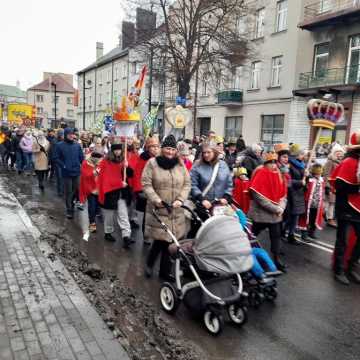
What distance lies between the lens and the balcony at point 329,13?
19672 millimetres

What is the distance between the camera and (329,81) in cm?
2094

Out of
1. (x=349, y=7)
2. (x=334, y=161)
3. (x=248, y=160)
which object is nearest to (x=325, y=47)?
(x=349, y=7)

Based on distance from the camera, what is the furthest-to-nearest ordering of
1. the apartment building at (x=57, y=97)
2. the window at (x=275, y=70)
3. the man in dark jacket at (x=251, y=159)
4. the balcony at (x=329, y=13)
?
the apartment building at (x=57, y=97)
the window at (x=275, y=70)
the balcony at (x=329, y=13)
the man in dark jacket at (x=251, y=159)

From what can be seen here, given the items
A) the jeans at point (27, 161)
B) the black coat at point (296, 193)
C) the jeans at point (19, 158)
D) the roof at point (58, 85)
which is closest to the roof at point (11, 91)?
the roof at point (58, 85)

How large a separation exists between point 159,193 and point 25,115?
25.2 metres

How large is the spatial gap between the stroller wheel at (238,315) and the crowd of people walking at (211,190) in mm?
1185

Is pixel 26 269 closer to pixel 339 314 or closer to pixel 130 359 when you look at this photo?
pixel 130 359

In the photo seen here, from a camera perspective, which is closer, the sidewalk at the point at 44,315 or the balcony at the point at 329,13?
the sidewalk at the point at 44,315

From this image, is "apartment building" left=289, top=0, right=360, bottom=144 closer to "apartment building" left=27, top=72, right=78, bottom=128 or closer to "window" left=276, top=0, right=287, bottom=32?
"window" left=276, top=0, right=287, bottom=32

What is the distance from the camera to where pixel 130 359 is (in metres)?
3.07

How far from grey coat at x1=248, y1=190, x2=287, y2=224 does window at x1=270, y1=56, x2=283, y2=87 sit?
2091cm

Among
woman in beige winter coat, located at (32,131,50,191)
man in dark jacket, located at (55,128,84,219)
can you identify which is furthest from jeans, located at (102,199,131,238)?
woman in beige winter coat, located at (32,131,50,191)

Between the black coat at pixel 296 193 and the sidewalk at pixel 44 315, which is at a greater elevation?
the black coat at pixel 296 193

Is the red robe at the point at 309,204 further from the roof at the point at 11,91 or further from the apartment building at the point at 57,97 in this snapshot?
the roof at the point at 11,91
